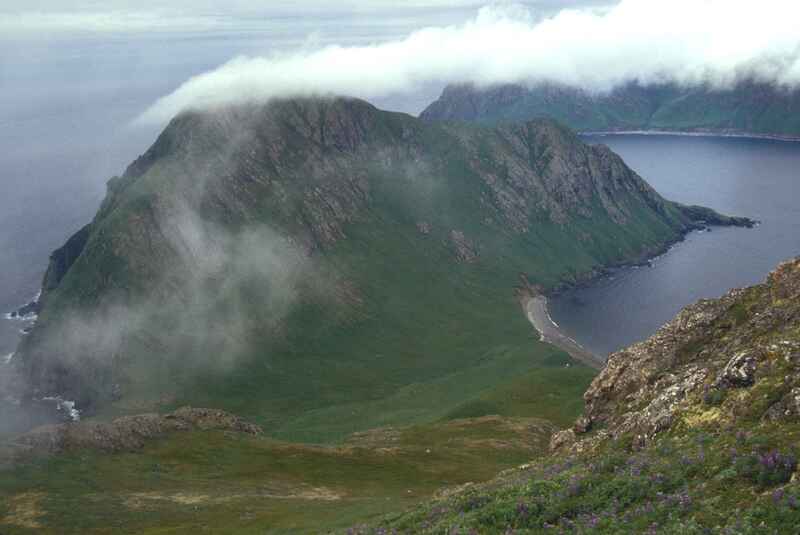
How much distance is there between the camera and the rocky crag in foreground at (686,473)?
2530cm

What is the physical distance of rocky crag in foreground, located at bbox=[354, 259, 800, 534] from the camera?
83.0ft

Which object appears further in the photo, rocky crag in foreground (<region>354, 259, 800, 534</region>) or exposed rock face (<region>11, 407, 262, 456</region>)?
exposed rock face (<region>11, 407, 262, 456</region>)

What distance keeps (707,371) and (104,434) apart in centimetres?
9502

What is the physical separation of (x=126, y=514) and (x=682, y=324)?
6618 centimetres

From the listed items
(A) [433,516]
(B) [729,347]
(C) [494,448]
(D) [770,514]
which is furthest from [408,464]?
(D) [770,514]

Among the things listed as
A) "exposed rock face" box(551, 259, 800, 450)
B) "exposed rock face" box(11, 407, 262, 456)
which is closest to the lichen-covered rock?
"exposed rock face" box(551, 259, 800, 450)

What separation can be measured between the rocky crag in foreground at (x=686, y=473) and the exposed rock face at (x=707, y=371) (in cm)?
12

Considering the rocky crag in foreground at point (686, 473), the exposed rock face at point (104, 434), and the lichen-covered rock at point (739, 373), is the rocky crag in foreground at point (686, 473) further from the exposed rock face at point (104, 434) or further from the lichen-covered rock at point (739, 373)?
the exposed rock face at point (104, 434)

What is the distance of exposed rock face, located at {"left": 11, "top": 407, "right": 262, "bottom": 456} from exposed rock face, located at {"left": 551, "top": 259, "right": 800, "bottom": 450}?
74.1 m

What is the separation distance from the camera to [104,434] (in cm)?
10494

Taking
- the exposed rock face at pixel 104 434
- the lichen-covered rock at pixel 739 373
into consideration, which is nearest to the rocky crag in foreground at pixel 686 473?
the lichen-covered rock at pixel 739 373

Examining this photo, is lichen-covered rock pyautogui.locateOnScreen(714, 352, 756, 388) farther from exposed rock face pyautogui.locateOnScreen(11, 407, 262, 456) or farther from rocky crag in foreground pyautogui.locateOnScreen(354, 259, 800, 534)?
exposed rock face pyautogui.locateOnScreen(11, 407, 262, 456)

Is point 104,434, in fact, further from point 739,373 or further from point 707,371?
point 739,373

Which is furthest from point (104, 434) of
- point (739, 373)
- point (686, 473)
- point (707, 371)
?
point (686, 473)
